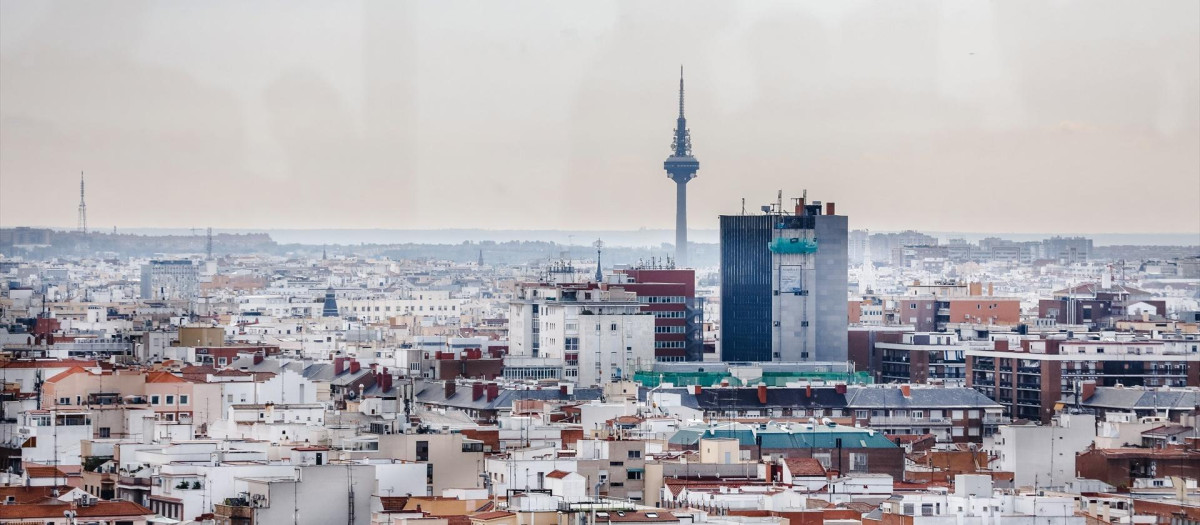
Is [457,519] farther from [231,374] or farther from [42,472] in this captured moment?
[231,374]

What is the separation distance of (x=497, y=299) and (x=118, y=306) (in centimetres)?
3754

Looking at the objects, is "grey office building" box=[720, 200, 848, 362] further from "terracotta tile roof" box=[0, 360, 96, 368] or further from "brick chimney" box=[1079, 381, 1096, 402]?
"terracotta tile roof" box=[0, 360, 96, 368]

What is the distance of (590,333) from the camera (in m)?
54.3

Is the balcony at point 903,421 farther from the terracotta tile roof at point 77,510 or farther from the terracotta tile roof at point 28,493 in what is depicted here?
the terracotta tile roof at point 77,510

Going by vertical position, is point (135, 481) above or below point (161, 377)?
below

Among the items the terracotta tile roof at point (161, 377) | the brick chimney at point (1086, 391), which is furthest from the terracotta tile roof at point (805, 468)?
the brick chimney at point (1086, 391)

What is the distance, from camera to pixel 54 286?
9119 centimetres

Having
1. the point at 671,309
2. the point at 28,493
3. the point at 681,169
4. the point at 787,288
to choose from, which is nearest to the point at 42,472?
the point at 28,493

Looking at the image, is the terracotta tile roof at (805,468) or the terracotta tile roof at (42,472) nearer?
the terracotta tile roof at (42,472)

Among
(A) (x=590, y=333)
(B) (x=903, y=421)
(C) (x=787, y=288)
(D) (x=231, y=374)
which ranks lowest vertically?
(B) (x=903, y=421)

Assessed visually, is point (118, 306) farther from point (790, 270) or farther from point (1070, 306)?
A: point (790, 270)

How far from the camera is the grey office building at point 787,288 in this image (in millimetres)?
56562

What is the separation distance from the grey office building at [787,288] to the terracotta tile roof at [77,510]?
34072mm

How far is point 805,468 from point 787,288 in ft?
94.7
